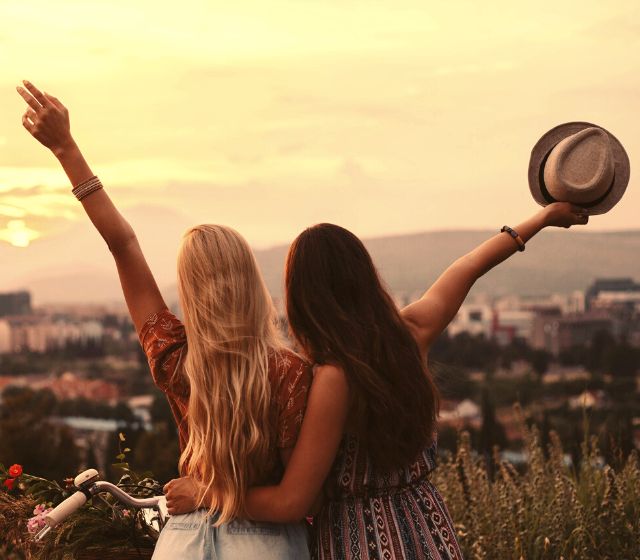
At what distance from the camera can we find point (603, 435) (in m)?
5.84

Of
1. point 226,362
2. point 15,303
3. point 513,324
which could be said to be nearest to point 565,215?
point 226,362

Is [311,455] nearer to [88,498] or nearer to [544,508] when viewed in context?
[88,498]

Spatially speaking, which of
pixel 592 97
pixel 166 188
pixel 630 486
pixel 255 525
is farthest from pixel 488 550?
pixel 166 188

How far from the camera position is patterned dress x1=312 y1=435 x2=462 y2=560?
8.10 ft

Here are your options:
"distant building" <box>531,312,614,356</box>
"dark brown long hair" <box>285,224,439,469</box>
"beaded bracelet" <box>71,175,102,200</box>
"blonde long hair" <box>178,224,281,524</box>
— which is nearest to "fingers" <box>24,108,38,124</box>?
"beaded bracelet" <box>71,175,102,200</box>

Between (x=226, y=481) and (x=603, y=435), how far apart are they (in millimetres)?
3909

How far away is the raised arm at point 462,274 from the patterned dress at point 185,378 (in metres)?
0.36

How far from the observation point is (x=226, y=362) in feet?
7.68

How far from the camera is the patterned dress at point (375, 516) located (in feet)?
8.10

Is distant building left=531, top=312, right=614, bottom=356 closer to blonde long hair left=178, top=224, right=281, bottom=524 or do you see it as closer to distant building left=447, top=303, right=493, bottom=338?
distant building left=447, top=303, right=493, bottom=338

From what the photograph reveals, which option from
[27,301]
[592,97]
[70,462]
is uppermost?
[592,97]

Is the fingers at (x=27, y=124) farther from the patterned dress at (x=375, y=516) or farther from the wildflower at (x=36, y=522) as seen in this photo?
the patterned dress at (x=375, y=516)

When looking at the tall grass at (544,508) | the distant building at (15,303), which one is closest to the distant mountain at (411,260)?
the distant building at (15,303)

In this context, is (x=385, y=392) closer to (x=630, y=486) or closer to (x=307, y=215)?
(x=630, y=486)
